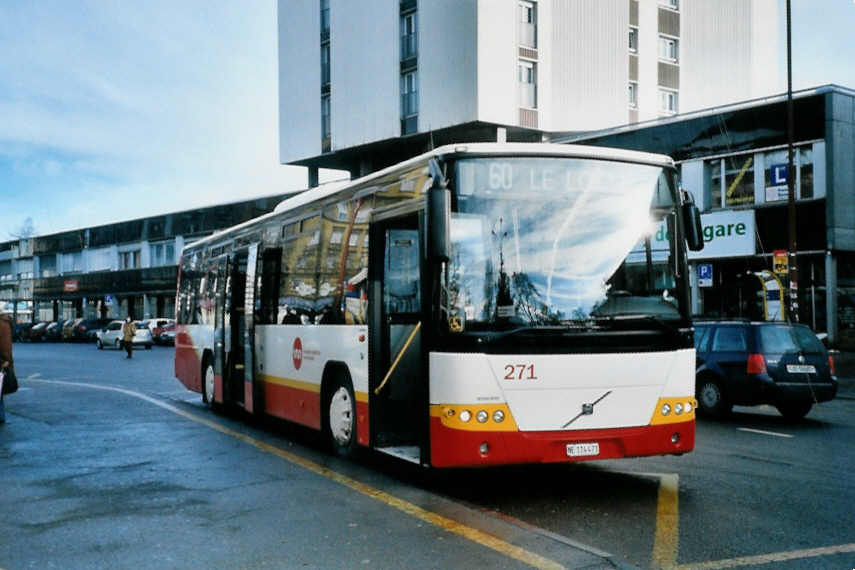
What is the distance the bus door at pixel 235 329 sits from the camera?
46.2 ft

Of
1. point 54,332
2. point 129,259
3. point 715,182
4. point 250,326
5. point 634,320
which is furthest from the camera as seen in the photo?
point 129,259

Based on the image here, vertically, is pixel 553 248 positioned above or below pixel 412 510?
above

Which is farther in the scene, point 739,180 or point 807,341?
point 739,180

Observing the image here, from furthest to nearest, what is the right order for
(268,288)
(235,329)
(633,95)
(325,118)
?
(325,118), (633,95), (235,329), (268,288)

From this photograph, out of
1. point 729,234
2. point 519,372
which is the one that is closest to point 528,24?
point 729,234

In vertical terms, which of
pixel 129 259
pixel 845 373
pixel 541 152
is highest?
pixel 129 259

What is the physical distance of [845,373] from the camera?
23.9m

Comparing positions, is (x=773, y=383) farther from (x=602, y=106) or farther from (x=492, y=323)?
(x=602, y=106)

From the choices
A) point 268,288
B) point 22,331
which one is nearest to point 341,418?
point 268,288

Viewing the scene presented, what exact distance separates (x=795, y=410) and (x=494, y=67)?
30466mm

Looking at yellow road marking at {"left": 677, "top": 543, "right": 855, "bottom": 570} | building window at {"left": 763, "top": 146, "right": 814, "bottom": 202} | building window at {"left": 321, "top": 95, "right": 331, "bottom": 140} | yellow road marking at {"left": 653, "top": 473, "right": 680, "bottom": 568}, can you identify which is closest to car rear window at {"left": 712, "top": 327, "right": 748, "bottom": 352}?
yellow road marking at {"left": 653, "top": 473, "right": 680, "bottom": 568}

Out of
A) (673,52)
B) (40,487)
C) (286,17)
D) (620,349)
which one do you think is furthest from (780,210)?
(286,17)

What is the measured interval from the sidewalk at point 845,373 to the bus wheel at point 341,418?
39.5 feet

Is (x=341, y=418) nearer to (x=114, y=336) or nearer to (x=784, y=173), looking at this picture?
(x=784, y=173)
